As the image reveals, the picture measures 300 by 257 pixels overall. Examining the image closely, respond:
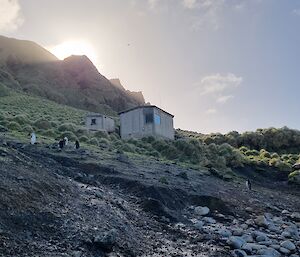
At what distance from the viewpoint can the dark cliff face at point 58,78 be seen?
4031 inches

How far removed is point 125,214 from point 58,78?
334 feet

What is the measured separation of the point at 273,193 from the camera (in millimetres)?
28953

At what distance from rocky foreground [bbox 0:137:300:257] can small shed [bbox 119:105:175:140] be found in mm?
22184

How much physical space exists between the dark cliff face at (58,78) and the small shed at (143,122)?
165ft

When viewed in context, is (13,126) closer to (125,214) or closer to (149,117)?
(149,117)

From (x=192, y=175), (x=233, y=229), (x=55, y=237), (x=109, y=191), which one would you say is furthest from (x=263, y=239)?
(x=192, y=175)

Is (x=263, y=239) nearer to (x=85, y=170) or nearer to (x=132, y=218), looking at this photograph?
(x=132, y=218)

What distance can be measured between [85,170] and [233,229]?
8127 millimetres

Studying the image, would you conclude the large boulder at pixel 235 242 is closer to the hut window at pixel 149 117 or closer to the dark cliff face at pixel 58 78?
the hut window at pixel 149 117

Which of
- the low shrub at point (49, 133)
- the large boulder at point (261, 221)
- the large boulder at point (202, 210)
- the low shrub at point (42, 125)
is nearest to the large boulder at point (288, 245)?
the large boulder at point (261, 221)

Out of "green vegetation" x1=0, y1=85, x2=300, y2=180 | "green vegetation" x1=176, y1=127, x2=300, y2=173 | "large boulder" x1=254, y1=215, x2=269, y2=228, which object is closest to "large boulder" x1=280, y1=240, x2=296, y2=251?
"large boulder" x1=254, y1=215, x2=269, y2=228

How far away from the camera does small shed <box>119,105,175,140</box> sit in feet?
158

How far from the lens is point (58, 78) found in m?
114

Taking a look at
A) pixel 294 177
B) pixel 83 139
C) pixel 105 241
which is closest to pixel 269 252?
pixel 105 241
